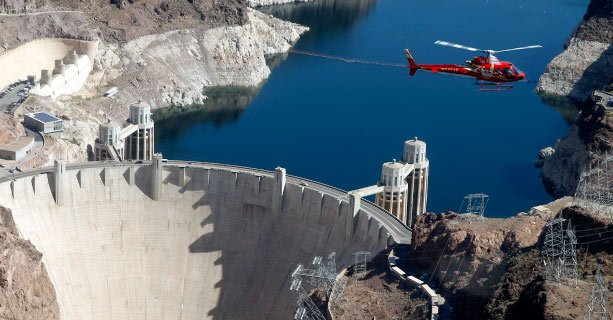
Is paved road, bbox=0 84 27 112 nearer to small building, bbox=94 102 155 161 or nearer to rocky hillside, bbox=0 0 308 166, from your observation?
rocky hillside, bbox=0 0 308 166

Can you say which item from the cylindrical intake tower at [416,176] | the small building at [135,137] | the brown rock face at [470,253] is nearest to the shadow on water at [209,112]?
the small building at [135,137]

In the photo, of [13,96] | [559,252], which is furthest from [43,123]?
[559,252]

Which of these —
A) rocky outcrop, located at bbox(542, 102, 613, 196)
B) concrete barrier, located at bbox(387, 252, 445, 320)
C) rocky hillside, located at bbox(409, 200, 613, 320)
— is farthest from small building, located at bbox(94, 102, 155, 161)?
rocky hillside, located at bbox(409, 200, 613, 320)

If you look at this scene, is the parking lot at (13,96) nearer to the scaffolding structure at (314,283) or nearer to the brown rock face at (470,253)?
the scaffolding structure at (314,283)

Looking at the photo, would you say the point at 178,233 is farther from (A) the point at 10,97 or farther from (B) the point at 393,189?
(A) the point at 10,97

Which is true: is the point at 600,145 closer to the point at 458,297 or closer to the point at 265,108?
the point at 265,108
